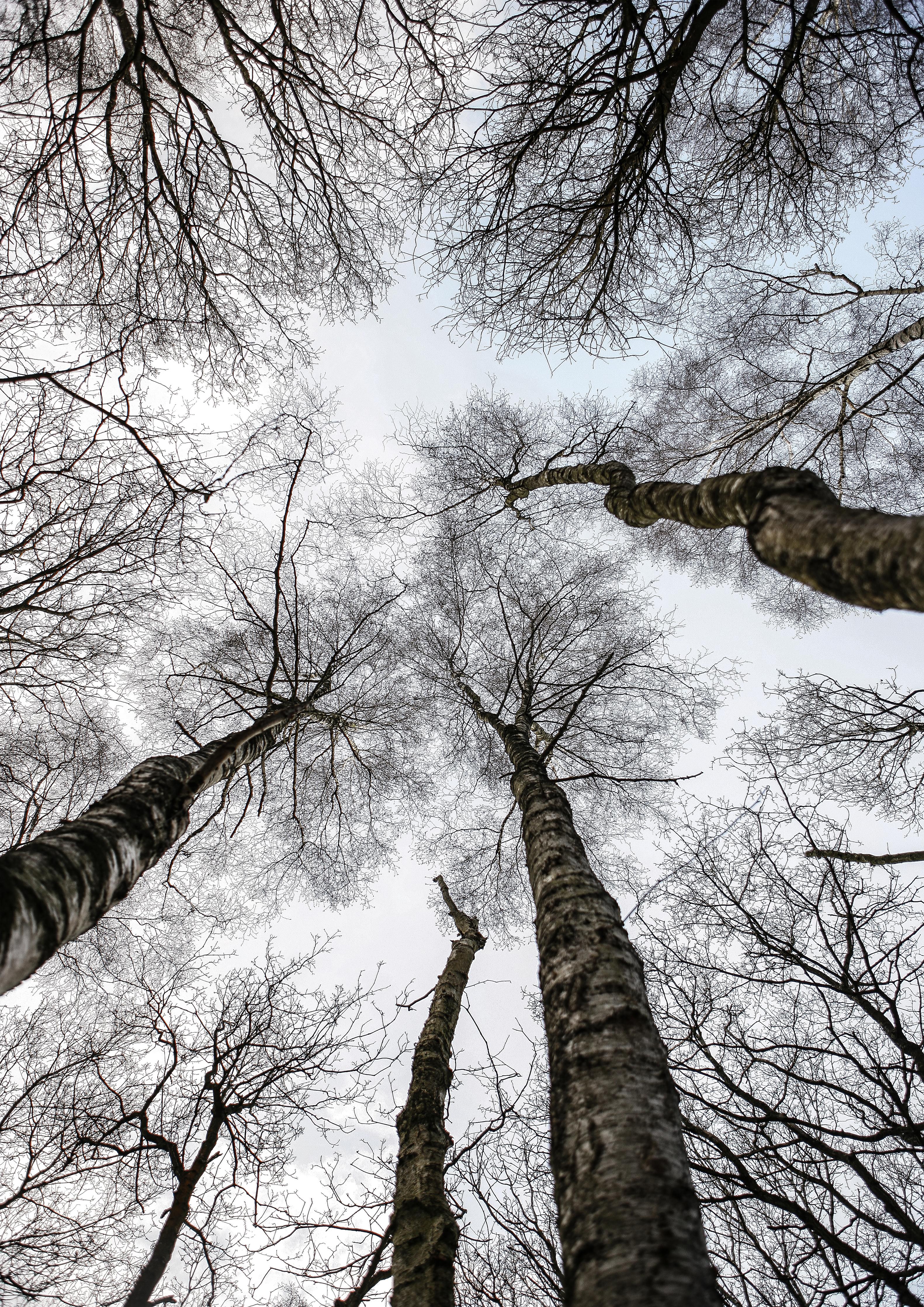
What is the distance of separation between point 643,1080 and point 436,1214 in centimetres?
225

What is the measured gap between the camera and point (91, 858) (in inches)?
85.0

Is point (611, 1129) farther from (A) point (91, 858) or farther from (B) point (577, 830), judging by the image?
(B) point (577, 830)

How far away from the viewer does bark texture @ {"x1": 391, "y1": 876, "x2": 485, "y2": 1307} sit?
254 cm

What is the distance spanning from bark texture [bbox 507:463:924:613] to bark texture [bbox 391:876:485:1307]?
11.4 ft

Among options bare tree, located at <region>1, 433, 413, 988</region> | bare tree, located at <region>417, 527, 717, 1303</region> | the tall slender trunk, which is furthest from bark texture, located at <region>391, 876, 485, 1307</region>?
bare tree, located at <region>1, 433, 413, 988</region>

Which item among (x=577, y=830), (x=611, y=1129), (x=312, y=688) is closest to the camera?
(x=611, y=1129)

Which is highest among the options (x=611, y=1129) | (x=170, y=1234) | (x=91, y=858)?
(x=91, y=858)

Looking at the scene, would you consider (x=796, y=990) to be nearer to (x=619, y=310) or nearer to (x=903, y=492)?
(x=619, y=310)

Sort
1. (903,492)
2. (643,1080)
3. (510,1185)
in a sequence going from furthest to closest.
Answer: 1. (903,492)
2. (510,1185)
3. (643,1080)

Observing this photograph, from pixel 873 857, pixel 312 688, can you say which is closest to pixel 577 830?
pixel 873 857

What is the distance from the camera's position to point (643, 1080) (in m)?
1.54

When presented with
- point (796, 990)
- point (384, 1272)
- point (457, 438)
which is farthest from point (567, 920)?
point (457, 438)

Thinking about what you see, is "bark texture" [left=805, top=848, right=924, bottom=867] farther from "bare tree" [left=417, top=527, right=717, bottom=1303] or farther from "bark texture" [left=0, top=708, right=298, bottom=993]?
"bark texture" [left=0, top=708, right=298, bottom=993]

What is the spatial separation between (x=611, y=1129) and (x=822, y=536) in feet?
6.02
